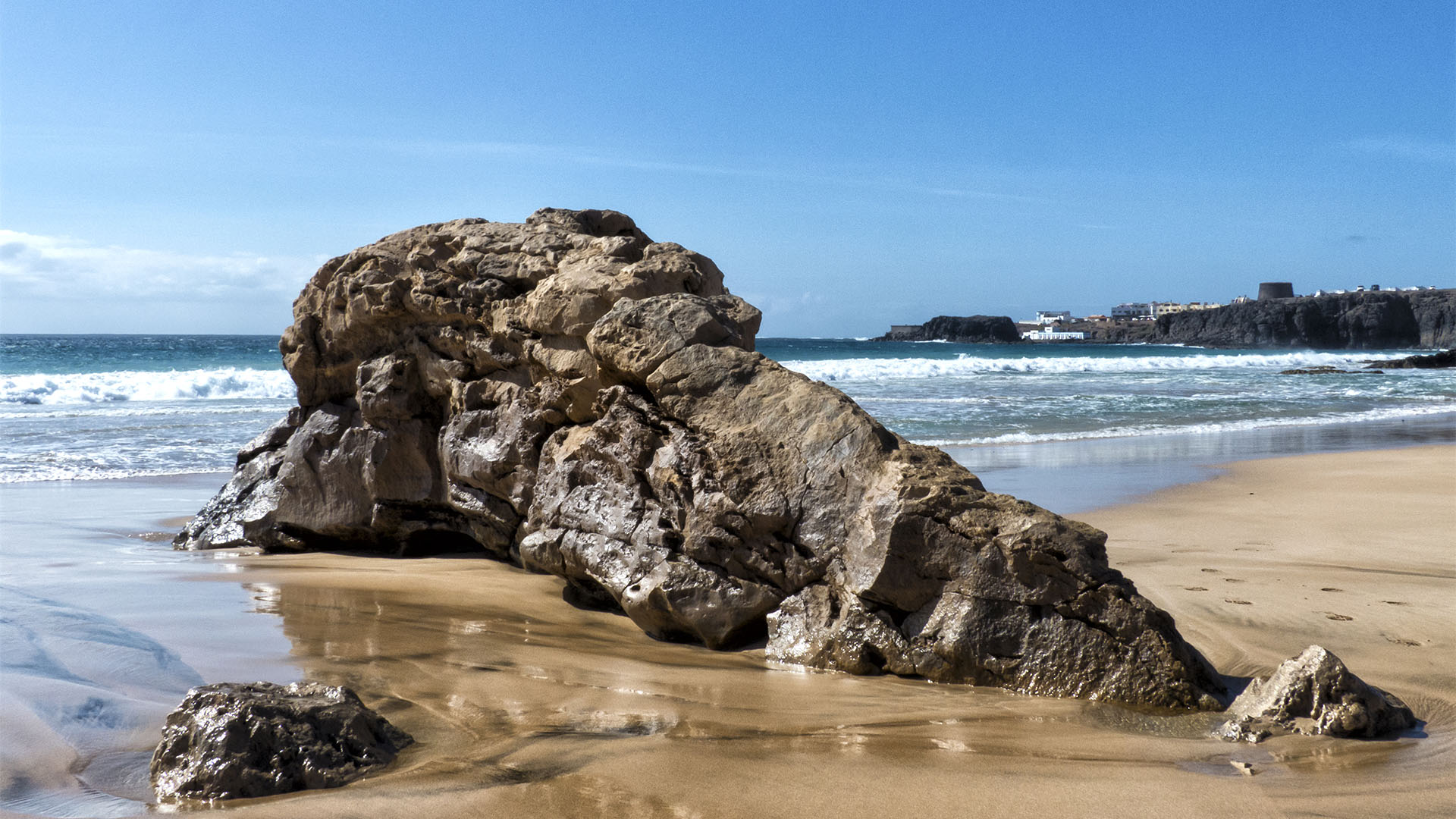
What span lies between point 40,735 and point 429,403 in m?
3.41

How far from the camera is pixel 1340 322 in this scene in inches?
2948

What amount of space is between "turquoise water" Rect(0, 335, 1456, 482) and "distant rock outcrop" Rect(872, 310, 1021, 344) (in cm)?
4708

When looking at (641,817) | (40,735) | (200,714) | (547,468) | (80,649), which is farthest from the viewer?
(547,468)

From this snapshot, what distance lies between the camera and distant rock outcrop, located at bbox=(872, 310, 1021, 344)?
9062 centimetres

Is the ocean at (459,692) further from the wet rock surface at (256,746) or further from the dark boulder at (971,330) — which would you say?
the dark boulder at (971,330)

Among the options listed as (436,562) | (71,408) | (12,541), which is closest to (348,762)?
(436,562)

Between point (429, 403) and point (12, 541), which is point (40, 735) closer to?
point (429, 403)

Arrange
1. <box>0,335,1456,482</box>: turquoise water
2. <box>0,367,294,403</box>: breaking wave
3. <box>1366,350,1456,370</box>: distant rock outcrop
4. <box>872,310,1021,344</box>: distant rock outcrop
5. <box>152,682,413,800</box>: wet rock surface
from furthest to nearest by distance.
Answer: <box>872,310,1021,344</box>: distant rock outcrop, <box>1366,350,1456,370</box>: distant rock outcrop, <box>0,367,294,403</box>: breaking wave, <box>0,335,1456,482</box>: turquoise water, <box>152,682,413,800</box>: wet rock surface

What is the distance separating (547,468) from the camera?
16.2 ft

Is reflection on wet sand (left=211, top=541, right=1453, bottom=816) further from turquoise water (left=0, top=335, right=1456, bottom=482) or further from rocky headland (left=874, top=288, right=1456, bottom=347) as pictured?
rocky headland (left=874, top=288, right=1456, bottom=347)

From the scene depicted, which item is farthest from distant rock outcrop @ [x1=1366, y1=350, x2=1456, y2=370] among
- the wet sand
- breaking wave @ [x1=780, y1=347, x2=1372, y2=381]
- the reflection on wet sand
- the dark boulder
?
the dark boulder

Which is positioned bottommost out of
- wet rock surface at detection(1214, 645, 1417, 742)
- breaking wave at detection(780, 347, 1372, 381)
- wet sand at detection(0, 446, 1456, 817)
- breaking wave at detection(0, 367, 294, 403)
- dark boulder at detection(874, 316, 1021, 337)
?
wet sand at detection(0, 446, 1456, 817)

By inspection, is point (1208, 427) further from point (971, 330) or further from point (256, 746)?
point (971, 330)

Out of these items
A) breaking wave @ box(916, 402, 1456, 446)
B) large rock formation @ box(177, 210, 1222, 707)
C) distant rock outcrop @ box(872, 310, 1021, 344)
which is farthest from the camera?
distant rock outcrop @ box(872, 310, 1021, 344)
